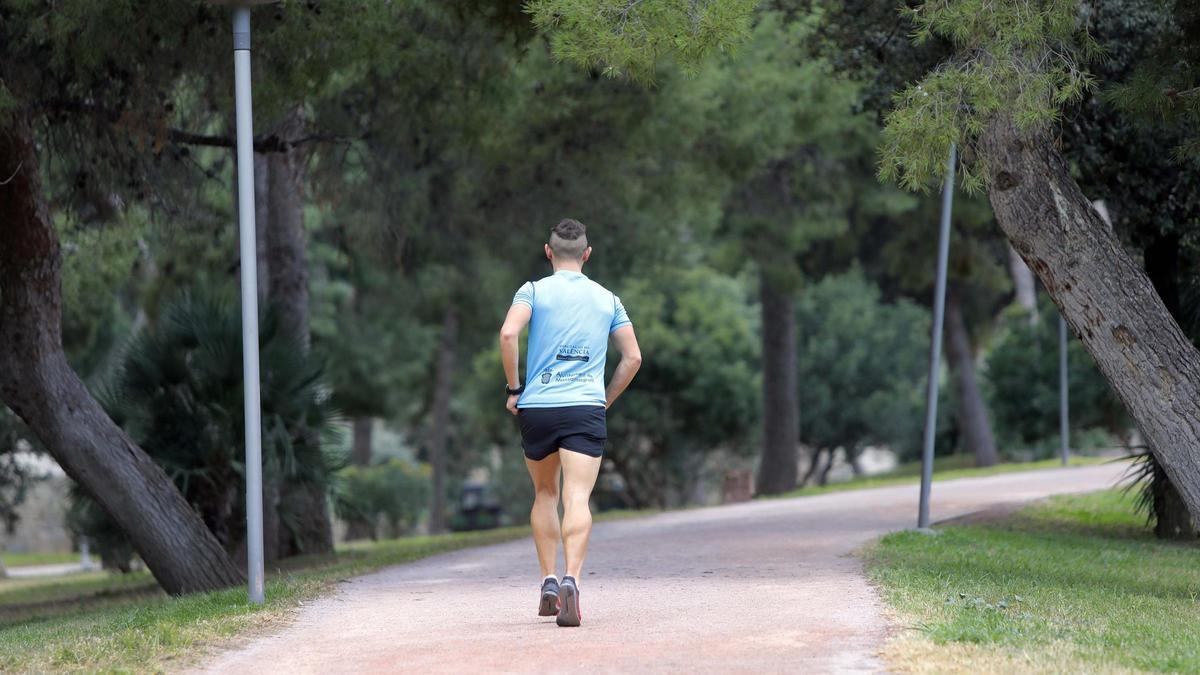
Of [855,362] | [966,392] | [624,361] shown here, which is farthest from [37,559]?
[624,361]

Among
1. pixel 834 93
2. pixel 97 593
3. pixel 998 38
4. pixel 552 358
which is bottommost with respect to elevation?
pixel 97 593

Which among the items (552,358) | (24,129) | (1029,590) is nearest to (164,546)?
(24,129)

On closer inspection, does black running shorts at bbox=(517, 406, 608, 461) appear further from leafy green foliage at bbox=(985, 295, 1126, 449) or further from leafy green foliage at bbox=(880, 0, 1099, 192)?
leafy green foliage at bbox=(985, 295, 1126, 449)

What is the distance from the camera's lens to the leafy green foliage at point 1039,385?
29.6 meters

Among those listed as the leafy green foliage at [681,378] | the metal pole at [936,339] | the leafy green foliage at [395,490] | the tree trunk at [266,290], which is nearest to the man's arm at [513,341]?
the metal pole at [936,339]

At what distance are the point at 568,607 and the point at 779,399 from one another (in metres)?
18.5

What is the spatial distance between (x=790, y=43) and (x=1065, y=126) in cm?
696

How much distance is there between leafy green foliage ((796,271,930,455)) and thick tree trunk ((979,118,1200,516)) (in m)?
26.4

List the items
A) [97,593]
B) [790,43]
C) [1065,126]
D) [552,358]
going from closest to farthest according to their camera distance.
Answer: [552,358]
[1065,126]
[97,593]
[790,43]

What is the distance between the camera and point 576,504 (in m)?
7.60

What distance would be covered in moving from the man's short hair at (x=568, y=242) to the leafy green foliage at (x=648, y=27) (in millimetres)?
1760

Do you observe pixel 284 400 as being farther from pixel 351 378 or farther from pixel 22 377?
pixel 351 378

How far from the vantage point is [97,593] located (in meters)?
16.6

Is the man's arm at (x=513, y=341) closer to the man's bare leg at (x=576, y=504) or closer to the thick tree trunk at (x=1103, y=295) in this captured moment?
the man's bare leg at (x=576, y=504)
